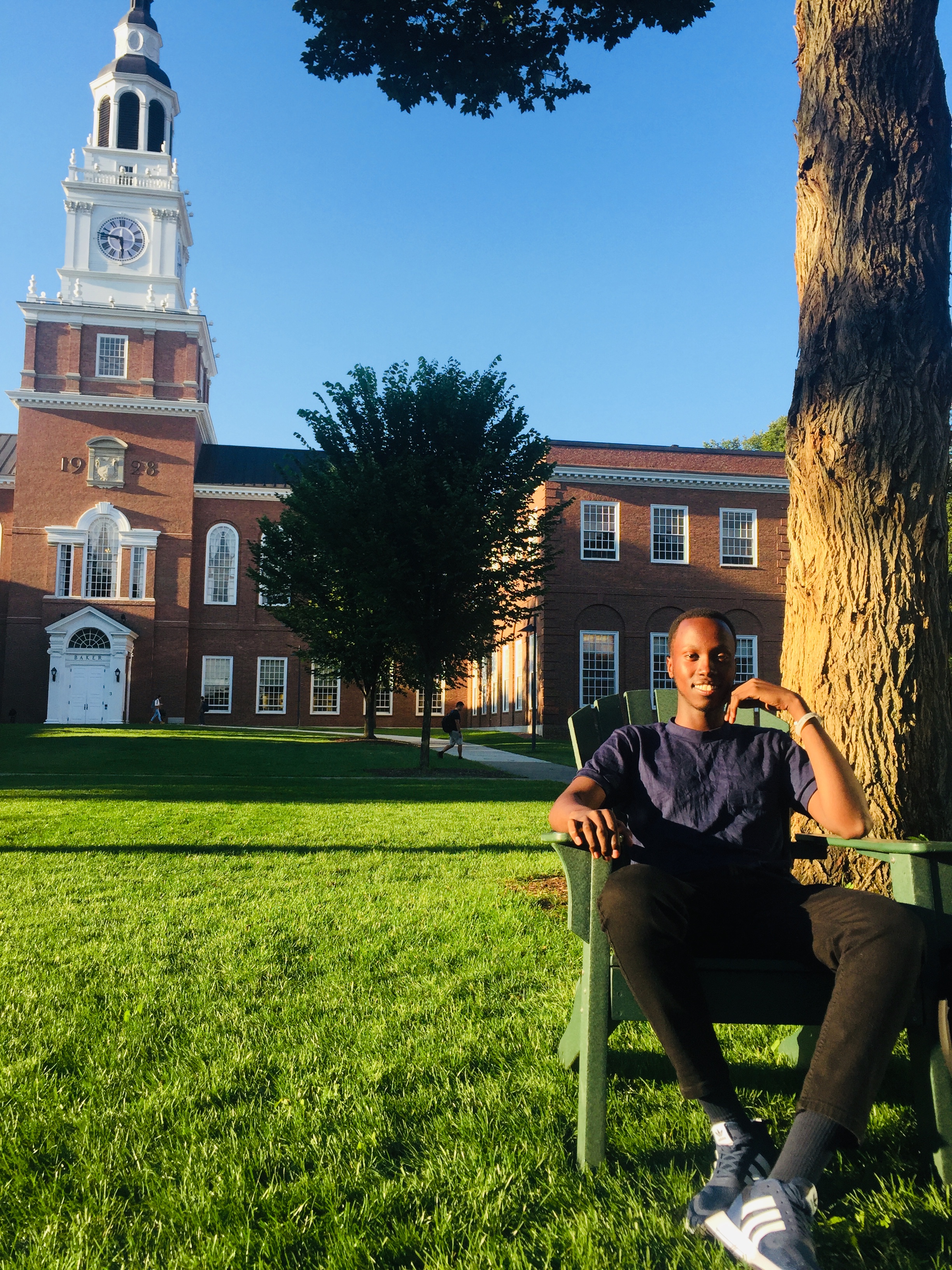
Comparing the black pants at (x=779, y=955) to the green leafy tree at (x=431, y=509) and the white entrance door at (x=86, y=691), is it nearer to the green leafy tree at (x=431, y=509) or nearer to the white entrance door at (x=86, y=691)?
the green leafy tree at (x=431, y=509)

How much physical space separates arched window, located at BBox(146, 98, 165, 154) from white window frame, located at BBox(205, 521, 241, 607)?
1726 centimetres

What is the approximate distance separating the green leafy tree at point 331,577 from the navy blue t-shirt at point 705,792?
14668 mm

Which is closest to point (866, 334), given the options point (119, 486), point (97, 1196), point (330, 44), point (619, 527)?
point (97, 1196)

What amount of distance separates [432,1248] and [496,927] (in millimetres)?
3088

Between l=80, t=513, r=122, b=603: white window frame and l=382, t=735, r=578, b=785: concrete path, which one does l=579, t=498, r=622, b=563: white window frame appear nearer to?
l=382, t=735, r=578, b=785: concrete path

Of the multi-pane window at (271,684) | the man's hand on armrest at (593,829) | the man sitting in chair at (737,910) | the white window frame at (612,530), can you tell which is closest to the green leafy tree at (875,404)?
the man sitting in chair at (737,910)

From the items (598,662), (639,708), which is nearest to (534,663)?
(598,662)

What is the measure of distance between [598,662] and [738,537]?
23.5 ft

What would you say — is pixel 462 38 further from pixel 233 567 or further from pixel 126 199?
pixel 126 199

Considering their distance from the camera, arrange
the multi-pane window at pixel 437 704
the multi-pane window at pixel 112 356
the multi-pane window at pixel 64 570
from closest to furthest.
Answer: the multi-pane window at pixel 64 570
the multi-pane window at pixel 112 356
the multi-pane window at pixel 437 704

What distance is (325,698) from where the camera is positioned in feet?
147

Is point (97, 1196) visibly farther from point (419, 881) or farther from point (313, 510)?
point (313, 510)

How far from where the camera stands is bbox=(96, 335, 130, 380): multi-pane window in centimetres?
4169

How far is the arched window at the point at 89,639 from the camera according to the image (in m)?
40.4
